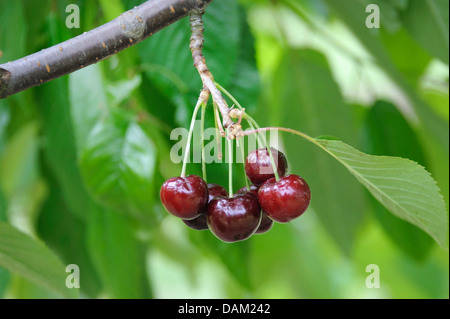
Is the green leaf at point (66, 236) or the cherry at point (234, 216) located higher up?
the green leaf at point (66, 236)

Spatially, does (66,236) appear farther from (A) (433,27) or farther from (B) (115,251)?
(A) (433,27)

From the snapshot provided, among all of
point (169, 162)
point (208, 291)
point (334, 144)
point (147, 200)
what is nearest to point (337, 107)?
point (169, 162)

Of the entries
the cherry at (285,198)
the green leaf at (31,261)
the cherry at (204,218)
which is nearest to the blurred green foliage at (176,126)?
the green leaf at (31,261)

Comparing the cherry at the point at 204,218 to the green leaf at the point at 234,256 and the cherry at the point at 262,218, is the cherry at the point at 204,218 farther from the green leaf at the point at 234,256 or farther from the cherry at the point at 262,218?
the green leaf at the point at 234,256

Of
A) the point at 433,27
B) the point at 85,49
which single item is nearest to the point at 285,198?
the point at 85,49

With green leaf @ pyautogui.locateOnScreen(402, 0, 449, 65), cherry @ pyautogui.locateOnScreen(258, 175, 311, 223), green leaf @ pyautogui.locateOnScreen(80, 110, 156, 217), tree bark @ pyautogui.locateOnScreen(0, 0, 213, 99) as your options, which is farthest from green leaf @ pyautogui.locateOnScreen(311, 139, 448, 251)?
green leaf @ pyautogui.locateOnScreen(402, 0, 449, 65)
